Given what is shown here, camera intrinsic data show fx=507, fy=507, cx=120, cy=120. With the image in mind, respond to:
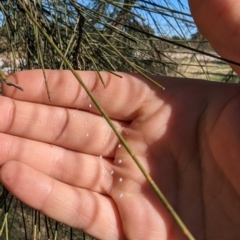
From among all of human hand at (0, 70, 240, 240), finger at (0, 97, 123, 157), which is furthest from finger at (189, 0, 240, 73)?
finger at (0, 97, 123, 157)

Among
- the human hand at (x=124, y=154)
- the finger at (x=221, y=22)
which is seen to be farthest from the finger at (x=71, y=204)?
the finger at (x=221, y=22)

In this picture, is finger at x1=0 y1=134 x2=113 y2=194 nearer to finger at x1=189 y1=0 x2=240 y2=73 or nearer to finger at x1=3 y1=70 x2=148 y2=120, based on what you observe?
finger at x1=3 y1=70 x2=148 y2=120

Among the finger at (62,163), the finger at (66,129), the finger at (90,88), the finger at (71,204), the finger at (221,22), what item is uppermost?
the finger at (221,22)

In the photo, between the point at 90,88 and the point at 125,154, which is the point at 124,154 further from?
the point at 90,88

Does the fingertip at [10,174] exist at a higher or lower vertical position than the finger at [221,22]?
lower

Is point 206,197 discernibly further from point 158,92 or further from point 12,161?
point 12,161

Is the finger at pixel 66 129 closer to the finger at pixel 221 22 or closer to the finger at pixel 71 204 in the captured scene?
the finger at pixel 71 204
